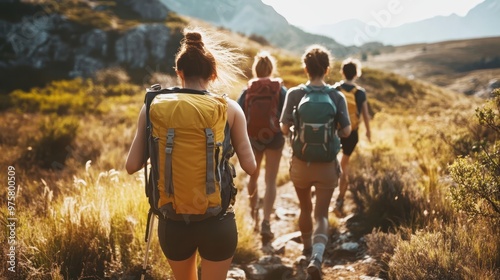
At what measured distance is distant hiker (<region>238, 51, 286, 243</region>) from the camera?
415cm

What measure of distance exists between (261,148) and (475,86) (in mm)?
75818

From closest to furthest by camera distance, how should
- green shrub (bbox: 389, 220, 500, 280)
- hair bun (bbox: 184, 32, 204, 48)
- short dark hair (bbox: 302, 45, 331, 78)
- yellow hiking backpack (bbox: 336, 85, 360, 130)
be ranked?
hair bun (bbox: 184, 32, 204, 48)
green shrub (bbox: 389, 220, 500, 280)
short dark hair (bbox: 302, 45, 331, 78)
yellow hiking backpack (bbox: 336, 85, 360, 130)

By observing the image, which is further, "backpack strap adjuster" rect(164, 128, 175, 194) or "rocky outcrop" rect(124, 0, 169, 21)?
"rocky outcrop" rect(124, 0, 169, 21)

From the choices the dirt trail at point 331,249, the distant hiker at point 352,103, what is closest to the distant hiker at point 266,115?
the dirt trail at point 331,249

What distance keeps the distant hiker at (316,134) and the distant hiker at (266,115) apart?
604 millimetres

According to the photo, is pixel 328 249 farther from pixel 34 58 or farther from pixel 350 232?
pixel 34 58

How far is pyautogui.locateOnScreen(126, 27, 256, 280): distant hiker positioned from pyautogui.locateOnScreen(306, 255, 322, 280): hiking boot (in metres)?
1.44

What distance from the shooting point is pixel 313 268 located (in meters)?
3.19

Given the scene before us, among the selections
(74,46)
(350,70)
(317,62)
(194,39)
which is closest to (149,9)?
(74,46)

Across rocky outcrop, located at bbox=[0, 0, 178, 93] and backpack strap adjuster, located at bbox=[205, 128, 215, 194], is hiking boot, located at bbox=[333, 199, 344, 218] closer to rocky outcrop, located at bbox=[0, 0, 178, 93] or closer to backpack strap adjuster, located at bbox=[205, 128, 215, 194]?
backpack strap adjuster, located at bbox=[205, 128, 215, 194]

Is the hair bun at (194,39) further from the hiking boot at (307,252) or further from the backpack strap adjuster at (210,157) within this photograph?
the hiking boot at (307,252)

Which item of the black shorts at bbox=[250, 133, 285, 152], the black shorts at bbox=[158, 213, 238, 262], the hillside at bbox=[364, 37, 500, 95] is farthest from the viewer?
the hillside at bbox=[364, 37, 500, 95]

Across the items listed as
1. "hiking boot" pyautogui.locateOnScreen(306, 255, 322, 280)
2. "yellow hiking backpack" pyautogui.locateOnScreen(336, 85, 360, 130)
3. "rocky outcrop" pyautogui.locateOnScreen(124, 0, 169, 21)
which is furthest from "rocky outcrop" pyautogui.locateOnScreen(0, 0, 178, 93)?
"hiking boot" pyautogui.locateOnScreen(306, 255, 322, 280)

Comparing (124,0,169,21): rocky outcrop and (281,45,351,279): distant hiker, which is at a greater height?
(124,0,169,21): rocky outcrop
